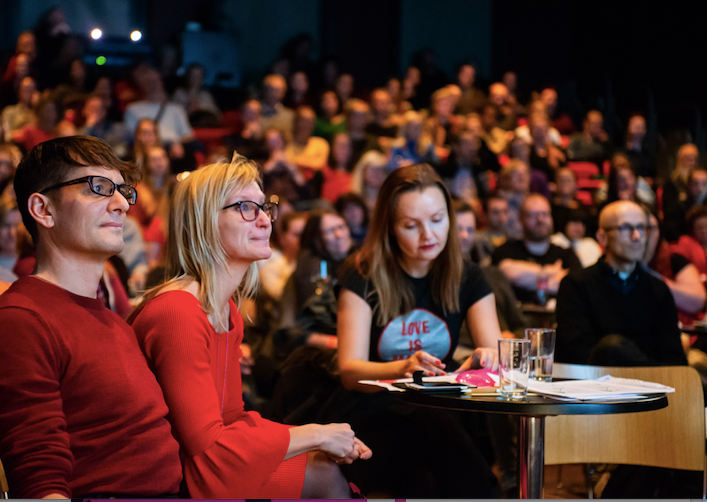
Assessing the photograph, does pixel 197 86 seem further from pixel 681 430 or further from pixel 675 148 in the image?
pixel 681 430

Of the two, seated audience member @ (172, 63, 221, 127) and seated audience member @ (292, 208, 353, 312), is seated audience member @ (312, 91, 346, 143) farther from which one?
seated audience member @ (292, 208, 353, 312)

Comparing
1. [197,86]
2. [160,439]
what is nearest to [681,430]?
[160,439]

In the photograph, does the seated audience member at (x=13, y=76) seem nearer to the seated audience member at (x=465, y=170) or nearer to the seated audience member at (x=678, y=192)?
the seated audience member at (x=465, y=170)

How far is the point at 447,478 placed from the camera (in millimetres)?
2062

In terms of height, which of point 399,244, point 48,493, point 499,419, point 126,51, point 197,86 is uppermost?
point 126,51

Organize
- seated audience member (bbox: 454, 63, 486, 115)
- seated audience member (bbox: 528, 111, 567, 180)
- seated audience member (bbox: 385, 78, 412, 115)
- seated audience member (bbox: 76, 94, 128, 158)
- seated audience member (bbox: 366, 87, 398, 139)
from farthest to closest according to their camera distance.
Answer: seated audience member (bbox: 454, 63, 486, 115)
seated audience member (bbox: 385, 78, 412, 115)
seated audience member (bbox: 366, 87, 398, 139)
seated audience member (bbox: 528, 111, 567, 180)
seated audience member (bbox: 76, 94, 128, 158)

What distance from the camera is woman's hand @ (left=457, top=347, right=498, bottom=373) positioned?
2.09m

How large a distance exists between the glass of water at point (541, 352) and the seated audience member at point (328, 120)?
6.02m

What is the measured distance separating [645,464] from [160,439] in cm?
151

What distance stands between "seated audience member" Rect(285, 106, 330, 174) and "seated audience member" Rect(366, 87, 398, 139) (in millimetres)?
730

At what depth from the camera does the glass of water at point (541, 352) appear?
1.85 meters

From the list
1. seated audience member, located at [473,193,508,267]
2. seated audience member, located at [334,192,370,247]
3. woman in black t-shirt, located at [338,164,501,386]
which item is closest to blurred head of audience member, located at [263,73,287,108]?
seated audience member, located at [334,192,370,247]

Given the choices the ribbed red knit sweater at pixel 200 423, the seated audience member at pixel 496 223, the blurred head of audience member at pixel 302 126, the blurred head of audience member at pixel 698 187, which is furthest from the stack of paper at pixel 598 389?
the blurred head of audience member at pixel 302 126

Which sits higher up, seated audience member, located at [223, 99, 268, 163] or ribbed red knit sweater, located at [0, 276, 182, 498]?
seated audience member, located at [223, 99, 268, 163]
